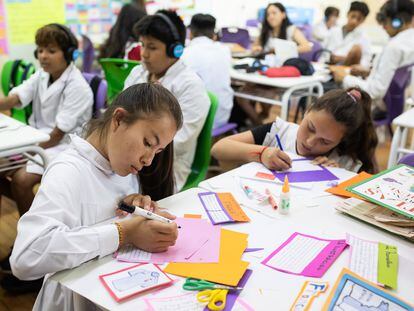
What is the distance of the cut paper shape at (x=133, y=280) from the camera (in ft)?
2.92

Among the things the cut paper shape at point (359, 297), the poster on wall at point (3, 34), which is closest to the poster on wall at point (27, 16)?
the poster on wall at point (3, 34)

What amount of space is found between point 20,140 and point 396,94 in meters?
2.78

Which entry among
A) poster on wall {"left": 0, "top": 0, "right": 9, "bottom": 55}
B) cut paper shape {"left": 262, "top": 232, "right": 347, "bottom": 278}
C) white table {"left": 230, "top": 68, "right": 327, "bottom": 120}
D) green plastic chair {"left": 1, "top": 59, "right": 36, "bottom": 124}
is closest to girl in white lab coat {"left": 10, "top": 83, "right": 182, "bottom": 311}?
cut paper shape {"left": 262, "top": 232, "right": 347, "bottom": 278}

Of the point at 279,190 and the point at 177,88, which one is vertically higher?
the point at 177,88

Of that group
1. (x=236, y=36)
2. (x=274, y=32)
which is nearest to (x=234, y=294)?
(x=274, y=32)

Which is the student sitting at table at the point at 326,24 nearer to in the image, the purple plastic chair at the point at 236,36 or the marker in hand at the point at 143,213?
the purple plastic chair at the point at 236,36

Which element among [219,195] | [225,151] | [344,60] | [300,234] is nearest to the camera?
[300,234]

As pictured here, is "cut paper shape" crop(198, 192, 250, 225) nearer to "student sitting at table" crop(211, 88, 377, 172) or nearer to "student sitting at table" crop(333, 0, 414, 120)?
"student sitting at table" crop(211, 88, 377, 172)

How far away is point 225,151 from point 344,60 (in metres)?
3.18

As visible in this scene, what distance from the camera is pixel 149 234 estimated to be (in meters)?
1.06

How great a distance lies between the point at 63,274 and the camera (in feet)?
3.14

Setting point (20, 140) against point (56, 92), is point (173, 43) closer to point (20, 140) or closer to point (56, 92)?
point (56, 92)

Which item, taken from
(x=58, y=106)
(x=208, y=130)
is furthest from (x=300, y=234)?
(x=58, y=106)

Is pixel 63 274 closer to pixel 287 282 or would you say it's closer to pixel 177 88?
pixel 287 282
